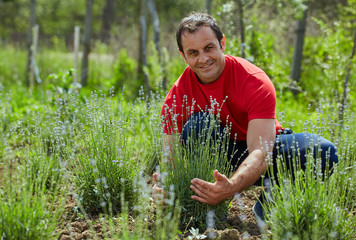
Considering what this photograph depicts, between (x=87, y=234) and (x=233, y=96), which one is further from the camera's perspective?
(x=233, y=96)

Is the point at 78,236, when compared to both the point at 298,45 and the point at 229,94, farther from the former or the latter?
the point at 298,45

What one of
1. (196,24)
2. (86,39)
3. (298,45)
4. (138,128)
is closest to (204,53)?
(196,24)

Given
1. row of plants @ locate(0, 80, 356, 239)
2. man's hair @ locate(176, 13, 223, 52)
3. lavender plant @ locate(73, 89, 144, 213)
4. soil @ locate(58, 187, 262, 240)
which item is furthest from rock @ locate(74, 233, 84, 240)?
man's hair @ locate(176, 13, 223, 52)

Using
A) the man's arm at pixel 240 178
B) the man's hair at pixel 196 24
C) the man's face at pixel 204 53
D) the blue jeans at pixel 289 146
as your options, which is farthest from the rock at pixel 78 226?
the man's hair at pixel 196 24

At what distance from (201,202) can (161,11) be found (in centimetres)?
2119

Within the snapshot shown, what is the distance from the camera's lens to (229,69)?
2.70 meters

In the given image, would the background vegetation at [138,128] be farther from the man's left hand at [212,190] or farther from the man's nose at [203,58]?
the man's nose at [203,58]

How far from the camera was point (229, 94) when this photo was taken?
8.69ft

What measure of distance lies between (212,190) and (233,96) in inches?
30.6

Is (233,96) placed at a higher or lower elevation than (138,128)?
higher

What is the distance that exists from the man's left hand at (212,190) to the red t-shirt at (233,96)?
0.41 meters

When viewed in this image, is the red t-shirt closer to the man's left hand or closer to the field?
the field

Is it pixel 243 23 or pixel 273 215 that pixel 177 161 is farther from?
pixel 243 23

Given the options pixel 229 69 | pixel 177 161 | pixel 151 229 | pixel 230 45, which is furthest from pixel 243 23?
pixel 151 229
